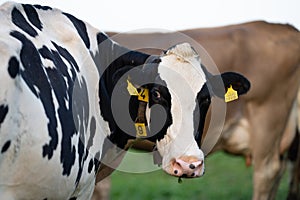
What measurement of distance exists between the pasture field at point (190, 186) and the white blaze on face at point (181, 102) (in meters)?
2.54

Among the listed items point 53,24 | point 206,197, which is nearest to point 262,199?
point 206,197

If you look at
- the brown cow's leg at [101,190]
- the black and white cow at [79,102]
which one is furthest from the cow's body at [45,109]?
the brown cow's leg at [101,190]

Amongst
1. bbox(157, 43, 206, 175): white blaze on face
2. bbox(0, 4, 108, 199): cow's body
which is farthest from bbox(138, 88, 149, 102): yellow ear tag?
bbox(0, 4, 108, 199): cow's body

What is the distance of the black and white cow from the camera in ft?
12.3

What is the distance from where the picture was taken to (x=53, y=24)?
482 cm

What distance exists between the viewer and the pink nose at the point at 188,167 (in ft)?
15.4

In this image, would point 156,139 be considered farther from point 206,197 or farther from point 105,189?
point 206,197

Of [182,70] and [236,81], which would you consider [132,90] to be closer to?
[182,70]

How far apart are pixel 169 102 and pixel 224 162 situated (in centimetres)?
803

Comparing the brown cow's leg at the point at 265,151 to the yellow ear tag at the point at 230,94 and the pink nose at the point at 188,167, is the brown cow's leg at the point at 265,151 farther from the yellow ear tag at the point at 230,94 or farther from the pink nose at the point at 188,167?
the pink nose at the point at 188,167

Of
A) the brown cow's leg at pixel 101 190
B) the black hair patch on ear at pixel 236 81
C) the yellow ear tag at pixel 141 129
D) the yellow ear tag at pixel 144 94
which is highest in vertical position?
the yellow ear tag at pixel 144 94

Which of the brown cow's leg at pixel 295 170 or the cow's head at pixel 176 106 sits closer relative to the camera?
the cow's head at pixel 176 106

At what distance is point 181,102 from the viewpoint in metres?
4.87

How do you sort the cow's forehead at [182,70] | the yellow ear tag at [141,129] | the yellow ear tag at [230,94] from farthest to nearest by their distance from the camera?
1. the yellow ear tag at [230,94]
2. the yellow ear tag at [141,129]
3. the cow's forehead at [182,70]
